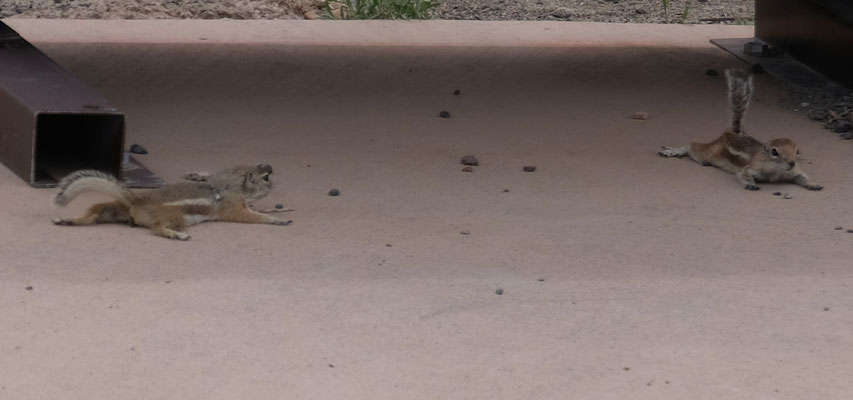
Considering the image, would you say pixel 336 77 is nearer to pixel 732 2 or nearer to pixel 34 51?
pixel 34 51

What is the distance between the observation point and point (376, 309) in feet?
17.5

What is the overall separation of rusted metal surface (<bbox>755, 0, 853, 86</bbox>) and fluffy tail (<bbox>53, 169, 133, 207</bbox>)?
6071mm

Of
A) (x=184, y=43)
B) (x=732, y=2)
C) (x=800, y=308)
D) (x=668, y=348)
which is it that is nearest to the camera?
(x=668, y=348)

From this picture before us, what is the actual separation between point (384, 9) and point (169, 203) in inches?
282

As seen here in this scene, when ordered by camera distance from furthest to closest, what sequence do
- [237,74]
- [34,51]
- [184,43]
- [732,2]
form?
[732,2] → [184,43] → [237,74] → [34,51]

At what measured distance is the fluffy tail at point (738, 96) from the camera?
327 inches

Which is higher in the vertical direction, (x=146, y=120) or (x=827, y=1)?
(x=827, y=1)

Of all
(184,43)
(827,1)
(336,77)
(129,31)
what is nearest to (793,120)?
(827,1)

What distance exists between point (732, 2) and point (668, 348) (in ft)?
35.1

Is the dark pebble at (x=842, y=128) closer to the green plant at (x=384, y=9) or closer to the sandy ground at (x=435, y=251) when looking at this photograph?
the sandy ground at (x=435, y=251)

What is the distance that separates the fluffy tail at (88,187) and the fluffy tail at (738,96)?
12.9 ft

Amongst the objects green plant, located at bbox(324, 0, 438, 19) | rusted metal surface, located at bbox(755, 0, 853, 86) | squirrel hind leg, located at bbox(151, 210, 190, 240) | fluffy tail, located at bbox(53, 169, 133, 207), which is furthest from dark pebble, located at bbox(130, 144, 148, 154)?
green plant, located at bbox(324, 0, 438, 19)

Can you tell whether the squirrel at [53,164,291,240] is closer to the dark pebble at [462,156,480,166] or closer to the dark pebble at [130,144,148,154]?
the dark pebble at [130,144,148,154]

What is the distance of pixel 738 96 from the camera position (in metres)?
8.36
